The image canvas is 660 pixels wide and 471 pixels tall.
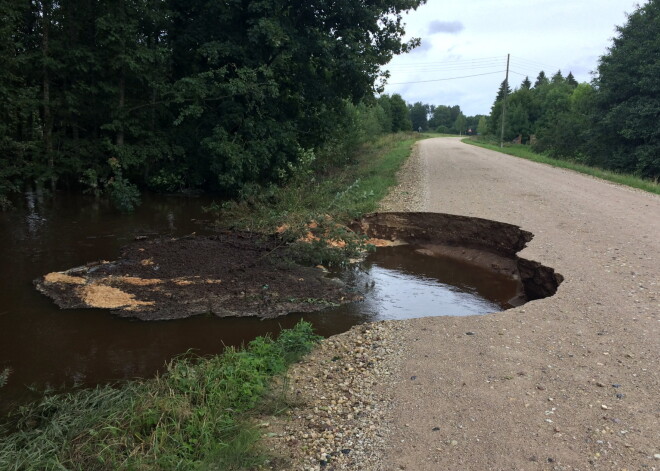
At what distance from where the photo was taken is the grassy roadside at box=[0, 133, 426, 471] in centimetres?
323

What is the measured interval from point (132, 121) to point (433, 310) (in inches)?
521

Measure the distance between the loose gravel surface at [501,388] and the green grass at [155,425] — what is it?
0.36 meters

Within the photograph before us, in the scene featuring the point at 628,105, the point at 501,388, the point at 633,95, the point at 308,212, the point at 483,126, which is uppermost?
the point at 483,126

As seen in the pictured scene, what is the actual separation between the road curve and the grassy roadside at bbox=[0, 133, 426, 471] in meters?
1.24

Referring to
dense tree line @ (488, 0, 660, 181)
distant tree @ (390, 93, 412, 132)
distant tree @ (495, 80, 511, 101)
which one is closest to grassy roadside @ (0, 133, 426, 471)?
dense tree line @ (488, 0, 660, 181)

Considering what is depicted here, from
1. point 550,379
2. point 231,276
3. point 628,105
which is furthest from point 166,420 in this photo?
point 628,105

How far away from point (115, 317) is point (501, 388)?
5.41 metres

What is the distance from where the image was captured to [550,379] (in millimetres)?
4219

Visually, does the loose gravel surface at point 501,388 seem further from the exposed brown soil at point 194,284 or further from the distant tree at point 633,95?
the distant tree at point 633,95

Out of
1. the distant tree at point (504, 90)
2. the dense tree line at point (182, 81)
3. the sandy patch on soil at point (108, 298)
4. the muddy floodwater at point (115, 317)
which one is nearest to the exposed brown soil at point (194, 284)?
the sandy patch on soil at point (108, 298)

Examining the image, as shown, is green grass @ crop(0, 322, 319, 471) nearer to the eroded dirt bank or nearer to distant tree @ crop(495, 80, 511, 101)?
the eroded dirt bank

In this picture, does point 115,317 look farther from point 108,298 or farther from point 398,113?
point 398,113

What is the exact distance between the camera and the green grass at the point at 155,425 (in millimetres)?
3225

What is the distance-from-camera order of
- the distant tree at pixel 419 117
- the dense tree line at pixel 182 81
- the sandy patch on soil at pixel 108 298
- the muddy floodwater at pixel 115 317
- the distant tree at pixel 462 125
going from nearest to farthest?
the muddy floodwater at pixel 115 317 < the sandy patch on soil at pixel 108 298 < the dense tree line at pixel 182 81 < the distant tree at pixel 462 125 < the distant tree at pixel 419 117
